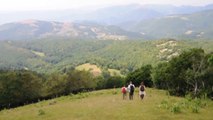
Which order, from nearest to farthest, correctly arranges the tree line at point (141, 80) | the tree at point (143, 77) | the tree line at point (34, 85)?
the tree line at point (141, 80) < the tree line at point (34, 85) < the tree at point (143, 77)

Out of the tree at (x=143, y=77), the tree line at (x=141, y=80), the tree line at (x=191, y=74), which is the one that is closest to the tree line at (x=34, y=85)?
the tree line at (x=141, y=80)

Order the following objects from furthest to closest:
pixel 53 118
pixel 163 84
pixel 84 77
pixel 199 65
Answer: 1. pixel 84 77
2. pixel 163 84
3. pixel 199 65
4. pixel 53 118

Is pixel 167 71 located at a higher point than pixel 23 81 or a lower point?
higher

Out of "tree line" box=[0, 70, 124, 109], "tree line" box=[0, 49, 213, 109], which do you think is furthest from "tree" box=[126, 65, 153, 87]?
"tree line" box=[0, 70, 124, 109]

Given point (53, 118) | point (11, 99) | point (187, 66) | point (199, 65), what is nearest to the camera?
point (53, 118)

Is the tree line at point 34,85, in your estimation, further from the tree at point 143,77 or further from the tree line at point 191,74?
the tree line at point 191,74

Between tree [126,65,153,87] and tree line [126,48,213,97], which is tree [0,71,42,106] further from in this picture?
tree line [126,48,213,97]

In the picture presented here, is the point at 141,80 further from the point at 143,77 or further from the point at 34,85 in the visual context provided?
the point at 34,85

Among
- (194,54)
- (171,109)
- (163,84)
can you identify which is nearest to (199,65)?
(194,54)

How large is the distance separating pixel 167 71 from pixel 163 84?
31.2ft

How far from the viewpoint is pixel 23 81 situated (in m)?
90.8

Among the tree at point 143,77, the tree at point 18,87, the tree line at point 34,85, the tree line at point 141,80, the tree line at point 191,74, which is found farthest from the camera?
the tree at point 143,77

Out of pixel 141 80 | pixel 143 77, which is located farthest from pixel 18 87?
pixel 143 77

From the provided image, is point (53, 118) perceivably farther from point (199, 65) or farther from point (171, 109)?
point (199, 65)
